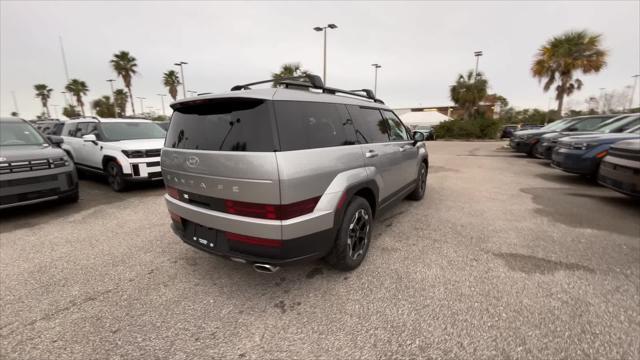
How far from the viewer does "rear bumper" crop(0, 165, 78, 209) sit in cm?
416

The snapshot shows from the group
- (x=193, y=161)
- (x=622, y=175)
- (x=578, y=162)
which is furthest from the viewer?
(x=578, y=162)

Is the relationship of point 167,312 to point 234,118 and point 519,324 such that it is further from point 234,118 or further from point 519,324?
point 519,324

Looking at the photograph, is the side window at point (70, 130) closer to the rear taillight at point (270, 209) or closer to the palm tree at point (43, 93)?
the rear taillight at point (270, 209)

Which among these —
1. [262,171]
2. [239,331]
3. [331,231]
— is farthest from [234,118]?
[239,331]

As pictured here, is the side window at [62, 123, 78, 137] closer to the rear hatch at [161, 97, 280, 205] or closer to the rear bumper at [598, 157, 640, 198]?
the rear hatch at [161, 97, 280, 205]

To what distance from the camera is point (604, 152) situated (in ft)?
19.4

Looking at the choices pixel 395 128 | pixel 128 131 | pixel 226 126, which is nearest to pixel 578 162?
pixel 395 128

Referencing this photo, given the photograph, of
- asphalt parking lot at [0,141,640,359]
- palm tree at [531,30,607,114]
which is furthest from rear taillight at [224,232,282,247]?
palm tree at [531,30,607,114]

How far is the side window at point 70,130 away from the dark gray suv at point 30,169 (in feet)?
8.03

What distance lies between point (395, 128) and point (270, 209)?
2813 mm

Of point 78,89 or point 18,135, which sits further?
point 78,89

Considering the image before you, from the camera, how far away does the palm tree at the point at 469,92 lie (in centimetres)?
2694

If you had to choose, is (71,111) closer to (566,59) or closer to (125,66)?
(125,66)

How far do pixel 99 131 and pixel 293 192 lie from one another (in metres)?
7.04
